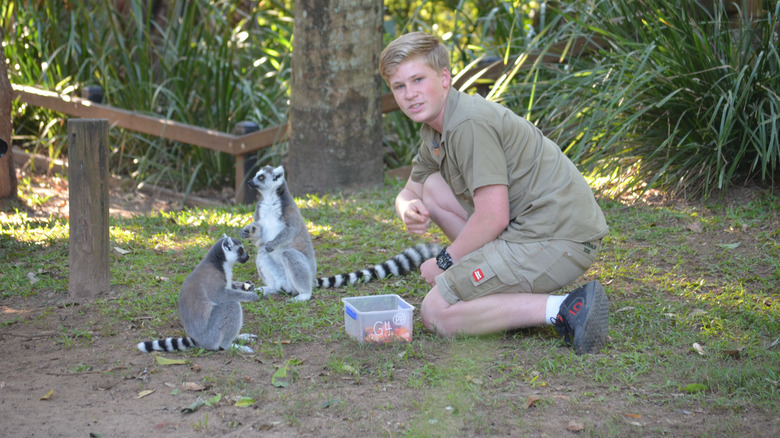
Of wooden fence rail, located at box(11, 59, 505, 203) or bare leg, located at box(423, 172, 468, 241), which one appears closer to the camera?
bare leg, located at box(423, 172, 468, 241)

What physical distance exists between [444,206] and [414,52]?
1.01 meters

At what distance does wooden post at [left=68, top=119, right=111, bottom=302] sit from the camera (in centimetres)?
397

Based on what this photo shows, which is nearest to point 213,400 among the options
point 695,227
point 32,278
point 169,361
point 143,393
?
point 143,393

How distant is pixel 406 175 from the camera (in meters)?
7.15

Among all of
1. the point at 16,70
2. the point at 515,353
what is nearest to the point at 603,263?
the point at 515,353

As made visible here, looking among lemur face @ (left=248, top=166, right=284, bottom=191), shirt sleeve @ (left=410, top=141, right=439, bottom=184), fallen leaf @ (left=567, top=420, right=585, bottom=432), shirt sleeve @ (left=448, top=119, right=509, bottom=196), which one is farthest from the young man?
lemur face @ (left=248, top=166, right=284, bottom=191)

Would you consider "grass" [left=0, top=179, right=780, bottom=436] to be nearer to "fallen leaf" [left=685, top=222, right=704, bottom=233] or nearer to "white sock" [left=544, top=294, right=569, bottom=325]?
"fallen leaf" [left=685, top=222, right=704, bottom=233]

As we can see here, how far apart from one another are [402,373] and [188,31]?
6.19 m

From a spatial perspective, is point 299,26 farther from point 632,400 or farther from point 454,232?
point 632,400

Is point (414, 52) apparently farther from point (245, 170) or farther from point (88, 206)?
point (245, 170)

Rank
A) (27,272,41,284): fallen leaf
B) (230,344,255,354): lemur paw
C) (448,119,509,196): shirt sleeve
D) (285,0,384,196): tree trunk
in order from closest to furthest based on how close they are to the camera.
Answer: (448,119,509,196): shirt sleeve < (230,344,255,354): lemur paw < (27,272,41,284): fallen leaf < (285,0,384,196): tree trunk

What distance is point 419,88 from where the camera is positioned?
3.33 m

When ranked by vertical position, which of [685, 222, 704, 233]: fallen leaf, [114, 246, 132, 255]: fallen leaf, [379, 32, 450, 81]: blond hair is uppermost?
[379, 32, 450, 81]: blond hair

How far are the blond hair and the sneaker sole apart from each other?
4.11 feet
